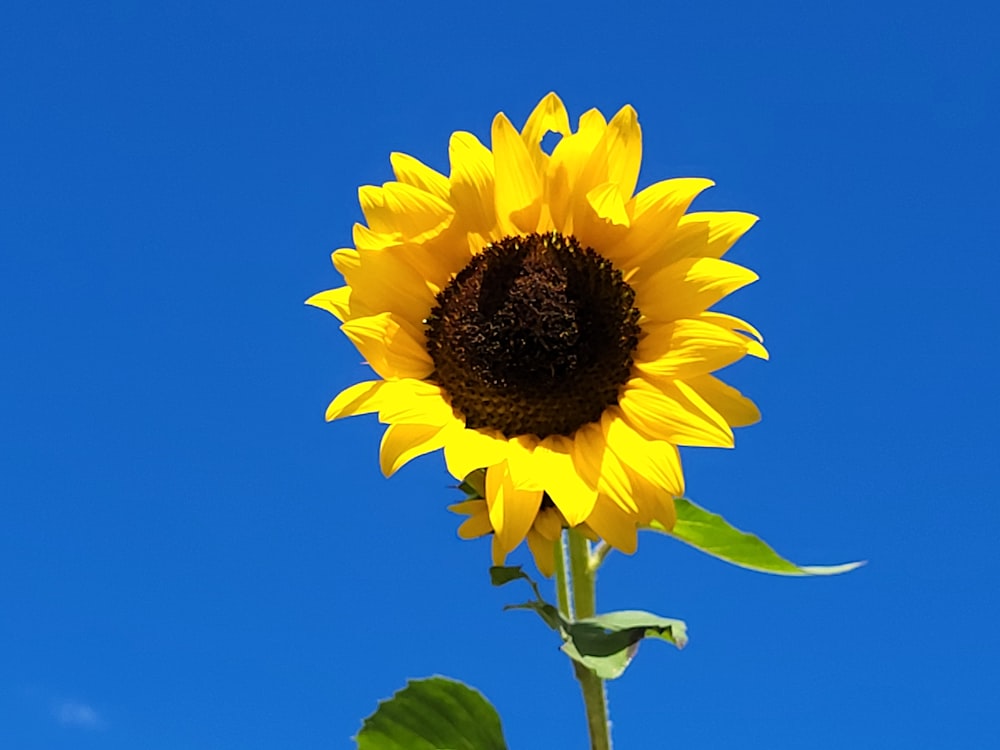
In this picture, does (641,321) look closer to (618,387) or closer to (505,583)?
(618,387)

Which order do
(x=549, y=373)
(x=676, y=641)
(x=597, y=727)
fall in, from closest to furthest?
1. (x=676, y=641)
2. (x=597, y=727)
3. (x=549, y=373)

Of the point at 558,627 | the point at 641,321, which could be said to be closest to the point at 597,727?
the point at 558,627

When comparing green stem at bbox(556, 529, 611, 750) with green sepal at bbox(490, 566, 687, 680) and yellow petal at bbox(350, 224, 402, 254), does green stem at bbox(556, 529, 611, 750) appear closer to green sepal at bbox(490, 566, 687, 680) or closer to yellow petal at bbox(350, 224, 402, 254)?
green sepal at bbox(490, 566, 687, 680)

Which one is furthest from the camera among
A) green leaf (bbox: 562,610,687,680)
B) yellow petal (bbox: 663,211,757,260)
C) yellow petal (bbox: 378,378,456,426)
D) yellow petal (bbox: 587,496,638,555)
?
yellow petal (bbox: 663,211,757,260)

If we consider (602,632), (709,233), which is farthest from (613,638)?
(709,233)

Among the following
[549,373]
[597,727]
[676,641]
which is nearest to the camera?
[676,641]

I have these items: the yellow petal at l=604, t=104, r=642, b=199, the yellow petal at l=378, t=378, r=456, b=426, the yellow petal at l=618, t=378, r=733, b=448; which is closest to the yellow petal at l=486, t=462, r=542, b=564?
the yellow petal at l=378, t=378, r=456, b=426
